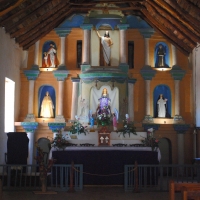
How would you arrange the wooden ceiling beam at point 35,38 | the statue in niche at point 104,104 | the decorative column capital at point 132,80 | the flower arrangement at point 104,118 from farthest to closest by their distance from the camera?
the wooden ceiling beam at point 35,38
the decorative column capital at point 132,80
the statue in niche at point 104,104
the flower arrangement at point 104,118

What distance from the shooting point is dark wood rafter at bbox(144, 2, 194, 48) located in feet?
61.2

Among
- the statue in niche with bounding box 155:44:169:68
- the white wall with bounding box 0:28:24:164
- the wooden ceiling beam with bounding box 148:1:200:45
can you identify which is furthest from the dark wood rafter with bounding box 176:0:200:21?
the white wall with bounding box 0:28:24:164

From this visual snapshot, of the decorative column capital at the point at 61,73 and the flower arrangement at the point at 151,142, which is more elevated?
the decorative column capital at the point at 61,73

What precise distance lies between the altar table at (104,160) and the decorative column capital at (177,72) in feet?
23.0

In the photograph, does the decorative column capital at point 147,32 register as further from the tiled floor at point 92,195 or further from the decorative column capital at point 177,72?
the tiled floor at point 92,195

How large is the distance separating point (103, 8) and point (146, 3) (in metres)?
2.33

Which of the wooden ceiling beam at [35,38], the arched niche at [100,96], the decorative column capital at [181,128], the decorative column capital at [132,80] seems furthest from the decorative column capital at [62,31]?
the decorative column capital at [181,128]

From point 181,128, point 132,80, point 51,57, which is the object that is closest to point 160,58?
point 132,80

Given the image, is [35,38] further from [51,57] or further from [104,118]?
[104,118]

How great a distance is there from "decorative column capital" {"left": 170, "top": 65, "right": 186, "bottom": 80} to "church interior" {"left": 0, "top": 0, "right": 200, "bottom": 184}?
5 cm

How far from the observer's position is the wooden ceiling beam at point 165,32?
19.9 meters

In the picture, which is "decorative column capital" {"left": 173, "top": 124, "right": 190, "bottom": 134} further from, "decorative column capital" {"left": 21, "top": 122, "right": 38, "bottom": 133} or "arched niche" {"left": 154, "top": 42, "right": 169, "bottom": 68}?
"decorative column capital" {"left": 21, "top": 122, "right": 38, "bottom": 133}

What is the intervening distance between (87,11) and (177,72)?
538cm

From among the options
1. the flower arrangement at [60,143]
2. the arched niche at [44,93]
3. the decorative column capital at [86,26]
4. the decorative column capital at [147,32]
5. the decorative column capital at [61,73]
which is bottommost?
the flower arrangement at [60,143]
